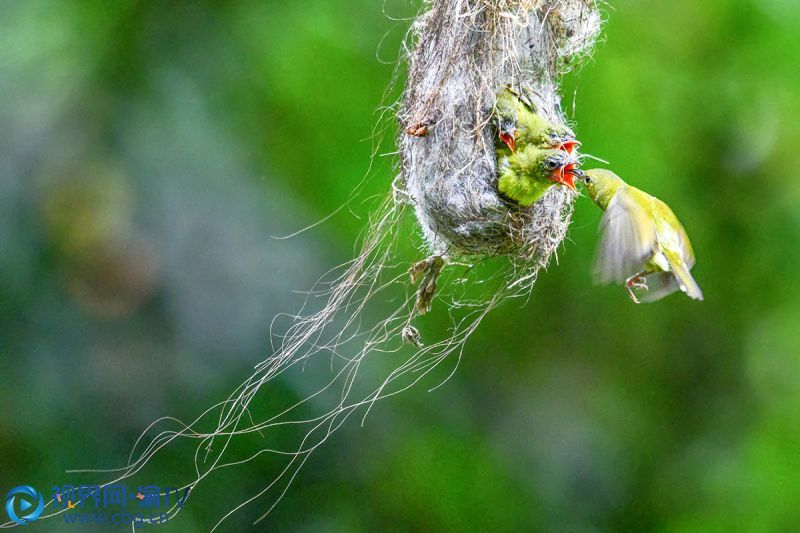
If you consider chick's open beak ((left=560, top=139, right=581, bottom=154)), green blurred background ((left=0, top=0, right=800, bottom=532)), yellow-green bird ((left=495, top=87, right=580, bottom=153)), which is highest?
yellow-green bird ((left=495, top=87, right=580, bottom=153))

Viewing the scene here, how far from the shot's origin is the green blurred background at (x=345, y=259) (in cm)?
297

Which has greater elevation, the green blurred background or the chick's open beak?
the chick's open beak

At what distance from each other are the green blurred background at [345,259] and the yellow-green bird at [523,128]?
2.14 ft

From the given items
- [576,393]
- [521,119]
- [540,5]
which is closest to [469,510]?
[576,393]

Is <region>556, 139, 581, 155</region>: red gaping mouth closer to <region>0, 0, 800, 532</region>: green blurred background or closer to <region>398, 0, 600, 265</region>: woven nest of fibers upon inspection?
<region>398, 0, 600, 265</region>: woven nest of fibers

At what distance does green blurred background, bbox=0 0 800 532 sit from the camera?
9.73 ft

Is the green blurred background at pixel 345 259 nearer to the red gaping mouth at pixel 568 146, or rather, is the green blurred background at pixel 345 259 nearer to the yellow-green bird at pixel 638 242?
the yellow-green bird at pixel 638 242

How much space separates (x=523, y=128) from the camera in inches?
86.9

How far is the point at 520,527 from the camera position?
327 cm

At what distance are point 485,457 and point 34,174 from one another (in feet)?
6.15

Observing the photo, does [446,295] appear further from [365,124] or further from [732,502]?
[732,502]
